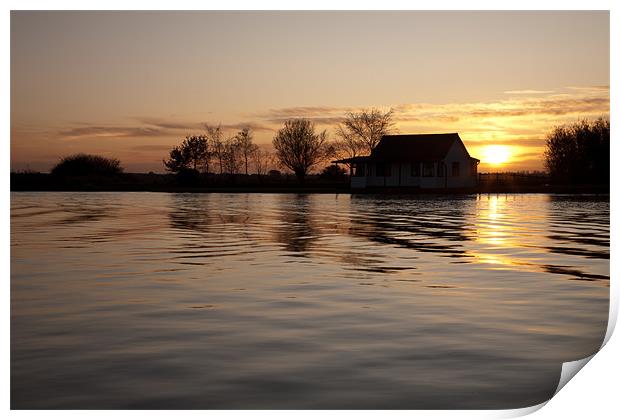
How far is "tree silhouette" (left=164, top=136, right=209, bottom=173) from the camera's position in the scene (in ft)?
261

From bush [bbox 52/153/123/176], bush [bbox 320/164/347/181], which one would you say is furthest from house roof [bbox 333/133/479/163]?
bush [bbox 52/153/123/176]

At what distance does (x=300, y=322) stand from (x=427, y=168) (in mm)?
57157

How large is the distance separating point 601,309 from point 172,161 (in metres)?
72.0

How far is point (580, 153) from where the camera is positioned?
2530 inches

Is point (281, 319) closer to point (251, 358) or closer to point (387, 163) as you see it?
point (251, 358)

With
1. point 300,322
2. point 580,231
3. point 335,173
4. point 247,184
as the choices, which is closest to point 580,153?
point 335,173

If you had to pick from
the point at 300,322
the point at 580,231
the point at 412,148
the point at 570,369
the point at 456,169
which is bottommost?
the point at 570,369

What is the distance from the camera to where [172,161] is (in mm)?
80438

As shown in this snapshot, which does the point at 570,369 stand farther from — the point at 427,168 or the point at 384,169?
the point at 384,169

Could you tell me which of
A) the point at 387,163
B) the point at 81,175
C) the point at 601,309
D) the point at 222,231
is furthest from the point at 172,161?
the point at 601,309

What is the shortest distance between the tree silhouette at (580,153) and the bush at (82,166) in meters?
40.3

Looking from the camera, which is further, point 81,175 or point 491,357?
point 81,175

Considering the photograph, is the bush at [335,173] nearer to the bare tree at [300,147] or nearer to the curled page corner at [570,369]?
the bare tree at [300,147]

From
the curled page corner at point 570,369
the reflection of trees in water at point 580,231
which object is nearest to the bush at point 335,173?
the reflection of trees in water at point 580,231
